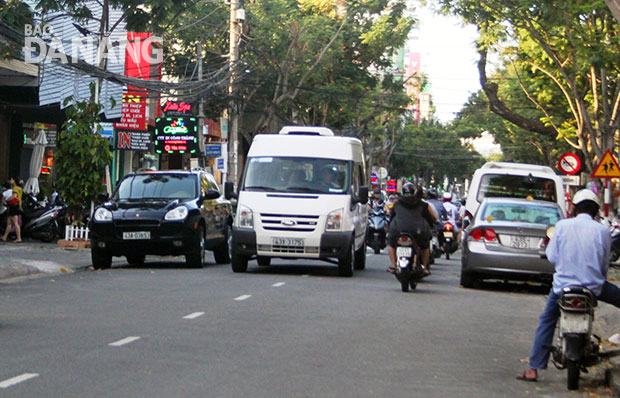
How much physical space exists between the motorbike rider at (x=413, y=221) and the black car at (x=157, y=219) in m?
4.59

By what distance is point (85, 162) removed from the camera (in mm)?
24766

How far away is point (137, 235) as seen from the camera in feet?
62.0

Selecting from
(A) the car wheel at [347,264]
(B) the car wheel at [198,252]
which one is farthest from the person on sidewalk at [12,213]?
(A) the car wheel at [347,264]

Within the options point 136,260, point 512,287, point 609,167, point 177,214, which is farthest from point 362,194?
point 609,167

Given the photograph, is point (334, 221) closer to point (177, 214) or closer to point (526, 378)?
point (177, 214)

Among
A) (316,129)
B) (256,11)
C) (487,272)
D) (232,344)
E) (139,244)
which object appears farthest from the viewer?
(256,11)

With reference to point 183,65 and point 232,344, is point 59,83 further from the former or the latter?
point 232,344

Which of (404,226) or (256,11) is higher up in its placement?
(256,11)

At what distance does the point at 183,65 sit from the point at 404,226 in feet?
110

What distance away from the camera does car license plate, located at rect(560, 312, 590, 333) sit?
314 inches

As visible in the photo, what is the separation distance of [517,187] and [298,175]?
6222mm

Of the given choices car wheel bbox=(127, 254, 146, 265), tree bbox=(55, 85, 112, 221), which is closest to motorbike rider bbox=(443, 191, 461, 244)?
tree bbox=(55, 85, 112, 221)

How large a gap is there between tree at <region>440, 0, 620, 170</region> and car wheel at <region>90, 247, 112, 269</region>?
33.6ft

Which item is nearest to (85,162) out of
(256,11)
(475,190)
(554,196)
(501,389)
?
(475,190)
